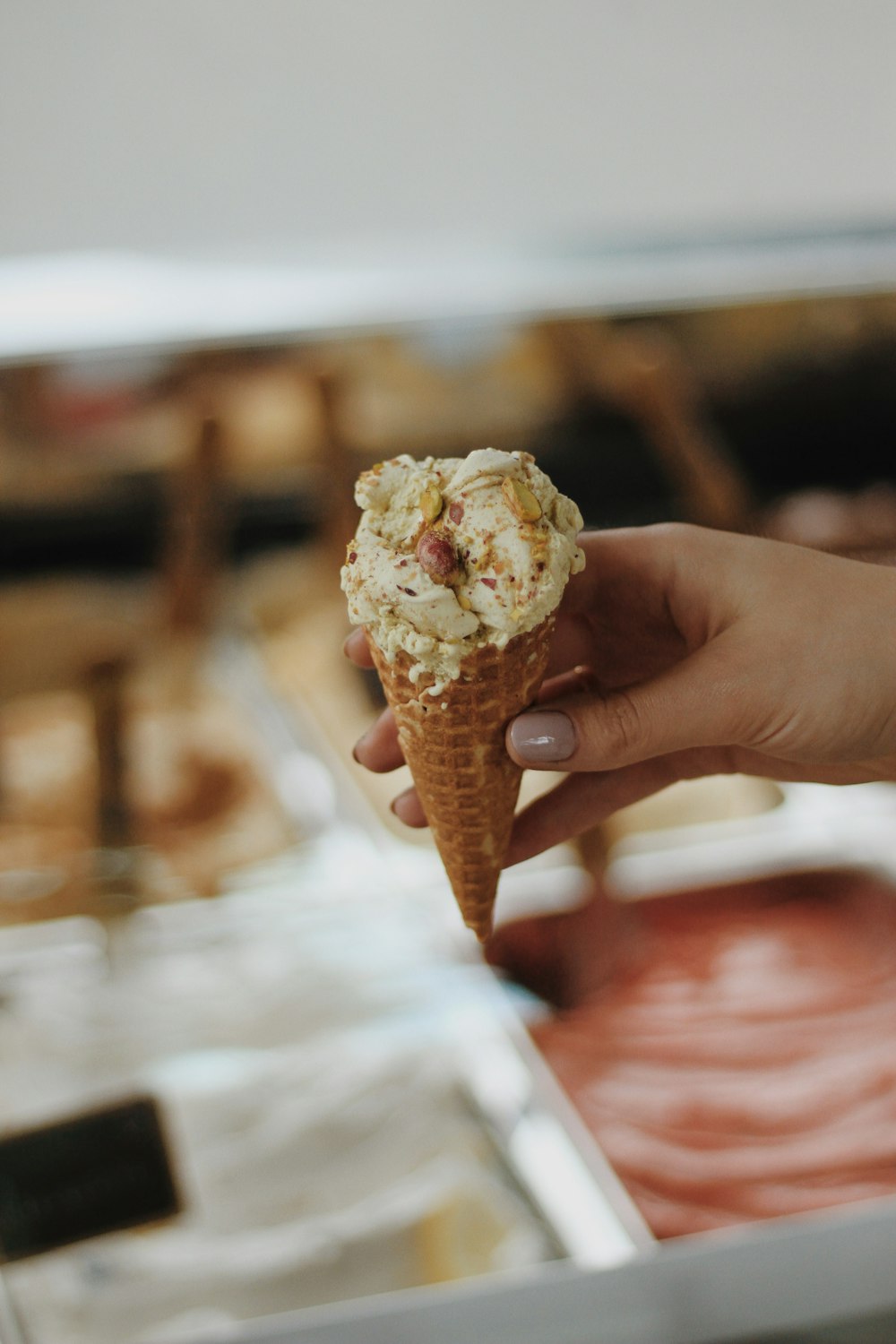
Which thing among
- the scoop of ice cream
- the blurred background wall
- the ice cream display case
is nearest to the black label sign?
the ice cream display case

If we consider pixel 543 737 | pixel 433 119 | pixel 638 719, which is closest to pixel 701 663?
pixel 638 719

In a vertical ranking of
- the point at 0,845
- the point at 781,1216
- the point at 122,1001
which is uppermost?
the point at 0,845

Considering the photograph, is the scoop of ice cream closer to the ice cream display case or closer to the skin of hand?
the skin of hand

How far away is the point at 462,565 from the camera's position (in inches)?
36.8

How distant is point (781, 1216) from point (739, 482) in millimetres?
2156

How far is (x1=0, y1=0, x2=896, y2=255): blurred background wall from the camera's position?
1.93 m

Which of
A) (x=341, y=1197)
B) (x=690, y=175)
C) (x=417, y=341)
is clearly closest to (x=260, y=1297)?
(x=341, y=1197)

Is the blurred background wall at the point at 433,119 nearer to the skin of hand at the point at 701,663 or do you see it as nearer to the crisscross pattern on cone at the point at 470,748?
the skin of hand at the point at 701,663

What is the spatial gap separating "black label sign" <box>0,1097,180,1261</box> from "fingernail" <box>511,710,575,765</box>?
3.45ft

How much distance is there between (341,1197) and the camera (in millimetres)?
1696

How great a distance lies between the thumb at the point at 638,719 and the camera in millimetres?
1021

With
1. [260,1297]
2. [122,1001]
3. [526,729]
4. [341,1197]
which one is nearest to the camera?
[526,729]

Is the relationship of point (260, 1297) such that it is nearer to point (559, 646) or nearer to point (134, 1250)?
A: point (134, 1250)

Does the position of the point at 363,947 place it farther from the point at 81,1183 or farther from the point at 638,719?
the point at 638,719
